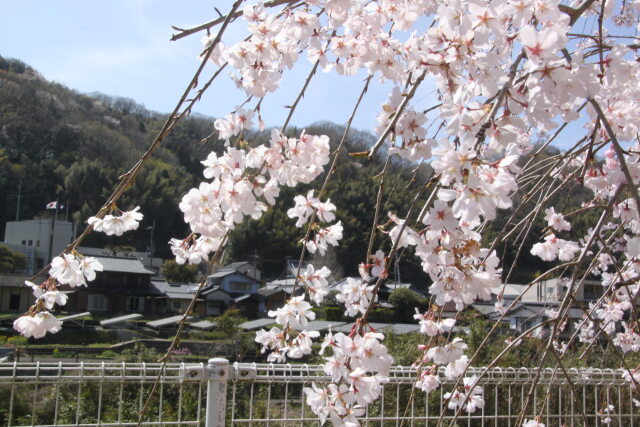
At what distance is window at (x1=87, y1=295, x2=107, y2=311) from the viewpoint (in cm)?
2375

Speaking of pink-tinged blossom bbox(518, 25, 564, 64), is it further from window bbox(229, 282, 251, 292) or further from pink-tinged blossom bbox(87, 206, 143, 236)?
window bbox(229, 282, 251, 292)

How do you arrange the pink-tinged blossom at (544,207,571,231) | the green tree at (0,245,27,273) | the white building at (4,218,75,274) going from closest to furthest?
the pink-tinged blossom at (544,207,571,231) → the green tree at (0,245,27,273) → the white building at (4,218,75,274)

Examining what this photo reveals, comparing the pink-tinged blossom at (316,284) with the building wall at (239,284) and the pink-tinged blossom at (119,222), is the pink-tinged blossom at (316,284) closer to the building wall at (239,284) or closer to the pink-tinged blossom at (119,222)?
the pink-tinged blossom at (119,222)

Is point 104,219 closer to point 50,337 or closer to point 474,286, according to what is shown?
point 474,286

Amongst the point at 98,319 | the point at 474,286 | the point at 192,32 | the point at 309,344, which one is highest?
the point at 192,32

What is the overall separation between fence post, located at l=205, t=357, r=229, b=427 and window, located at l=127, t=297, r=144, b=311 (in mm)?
24148

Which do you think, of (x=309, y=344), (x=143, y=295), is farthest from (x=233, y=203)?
(x=143, y=295)

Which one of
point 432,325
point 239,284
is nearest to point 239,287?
point 239,284

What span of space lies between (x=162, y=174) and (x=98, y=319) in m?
19.6

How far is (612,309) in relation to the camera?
2.73 metres

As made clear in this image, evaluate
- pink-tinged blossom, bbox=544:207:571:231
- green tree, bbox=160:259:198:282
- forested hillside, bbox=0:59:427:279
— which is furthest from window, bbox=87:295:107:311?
pink-tinged blossom, bbox=544:207:571:231

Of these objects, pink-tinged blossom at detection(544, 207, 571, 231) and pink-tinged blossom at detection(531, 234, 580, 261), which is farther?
pink-tinged blossom at detection(544, 207, 571, 231)

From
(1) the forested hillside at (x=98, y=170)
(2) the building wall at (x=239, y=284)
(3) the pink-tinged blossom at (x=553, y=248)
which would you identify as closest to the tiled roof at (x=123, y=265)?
(2) the building wall at (x=239, y=284)

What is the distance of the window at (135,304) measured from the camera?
24.5 metres
